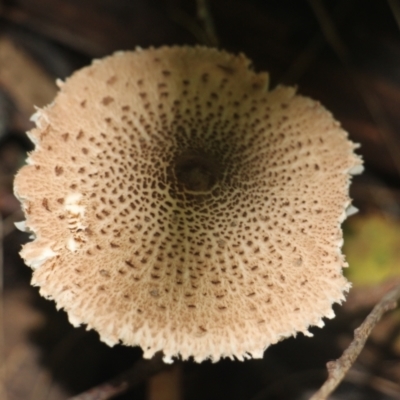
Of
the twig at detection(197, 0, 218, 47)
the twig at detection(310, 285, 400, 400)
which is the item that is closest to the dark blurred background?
the twig at detection(197, 0, 218, 47)

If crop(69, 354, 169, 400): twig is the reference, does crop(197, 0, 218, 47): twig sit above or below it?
above

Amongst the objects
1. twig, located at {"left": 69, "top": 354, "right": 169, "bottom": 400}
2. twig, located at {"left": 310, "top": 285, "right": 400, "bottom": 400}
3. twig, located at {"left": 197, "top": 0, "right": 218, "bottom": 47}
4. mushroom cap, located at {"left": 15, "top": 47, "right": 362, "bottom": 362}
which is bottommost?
twig, located at {"left": 310, "top": 285, "right": 400, "bottom": 400}

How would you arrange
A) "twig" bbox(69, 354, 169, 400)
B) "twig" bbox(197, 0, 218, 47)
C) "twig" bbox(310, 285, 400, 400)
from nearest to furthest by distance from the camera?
"twig" bbox(310, 285, 400, 400), "twig" bbox(69, 354, 169, 400), "twig" bbox(197, 0, 218, 47)

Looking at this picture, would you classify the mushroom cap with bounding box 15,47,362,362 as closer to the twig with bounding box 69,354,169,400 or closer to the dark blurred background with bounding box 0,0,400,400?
the twig with bounding box 69,354,169,400

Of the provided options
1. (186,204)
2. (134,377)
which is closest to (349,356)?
(186,204)

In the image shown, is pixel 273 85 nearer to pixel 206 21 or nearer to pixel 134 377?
pixel 206 21

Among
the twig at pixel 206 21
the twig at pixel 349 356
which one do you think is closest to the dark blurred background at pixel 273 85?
the twig at pixel 206 21

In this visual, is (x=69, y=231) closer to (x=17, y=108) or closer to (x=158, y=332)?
(x=158, y=332)
